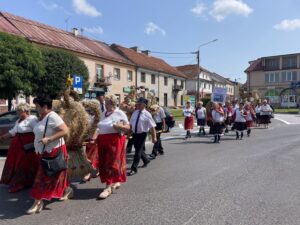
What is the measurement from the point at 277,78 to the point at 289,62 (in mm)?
3723

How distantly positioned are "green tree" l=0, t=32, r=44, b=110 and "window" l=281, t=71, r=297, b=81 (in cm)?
6010

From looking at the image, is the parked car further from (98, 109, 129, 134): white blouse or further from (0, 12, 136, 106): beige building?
(0, 12, 136, 106): beige building

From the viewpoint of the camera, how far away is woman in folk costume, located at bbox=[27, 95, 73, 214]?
531 cm

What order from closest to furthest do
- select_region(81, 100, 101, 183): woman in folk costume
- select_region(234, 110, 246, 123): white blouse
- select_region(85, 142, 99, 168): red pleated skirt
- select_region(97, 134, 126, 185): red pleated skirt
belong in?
select_region(97, 134, 126, 185): red pleated skirt < select_region(81, 100, 101, 183): woman in folk costume < select_region(85, 142, 99, 168): red pleated skirt < select_region(234, 110, 246, 123): white blouse

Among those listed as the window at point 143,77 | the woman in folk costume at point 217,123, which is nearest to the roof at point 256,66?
the window at point 143,77

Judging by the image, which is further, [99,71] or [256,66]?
[256,66]

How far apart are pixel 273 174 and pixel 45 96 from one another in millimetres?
4972

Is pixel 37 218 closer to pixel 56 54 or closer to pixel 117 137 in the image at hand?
pixel 117 137

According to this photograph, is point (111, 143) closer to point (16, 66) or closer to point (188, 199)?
point (188, 199)

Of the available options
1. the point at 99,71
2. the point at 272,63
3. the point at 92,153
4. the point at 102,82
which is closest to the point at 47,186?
the point at 92,153

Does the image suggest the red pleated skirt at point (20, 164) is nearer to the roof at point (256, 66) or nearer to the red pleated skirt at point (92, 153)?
the red pleated skirt at point (92, 153)

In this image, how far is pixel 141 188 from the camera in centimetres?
671

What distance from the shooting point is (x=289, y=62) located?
7144 centimetres

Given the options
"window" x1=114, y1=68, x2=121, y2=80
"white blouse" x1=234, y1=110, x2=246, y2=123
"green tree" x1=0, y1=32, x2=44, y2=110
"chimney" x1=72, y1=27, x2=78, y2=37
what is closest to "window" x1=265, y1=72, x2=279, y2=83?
"window" x1=114, y1=68, x2=121, y2=80
